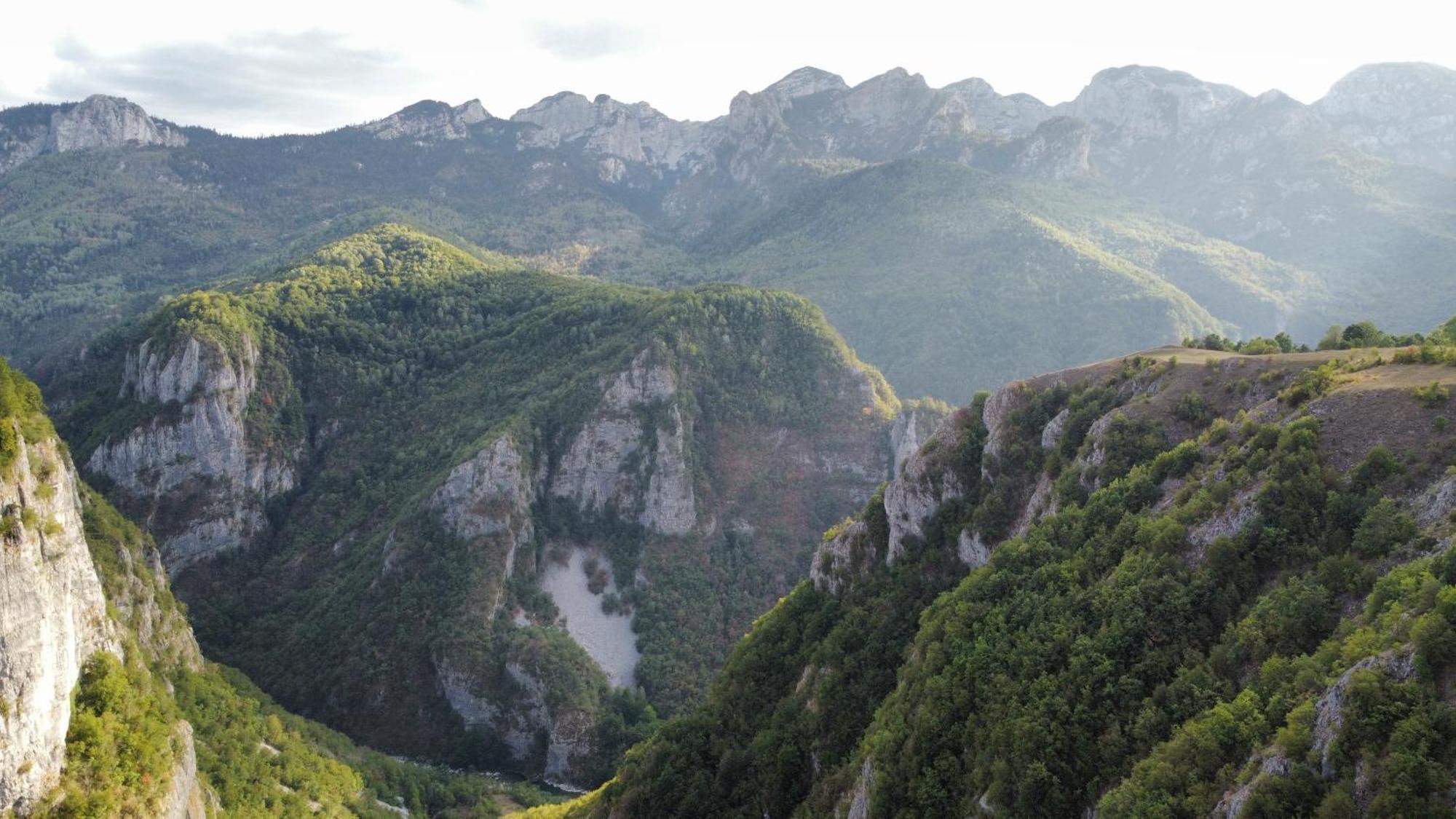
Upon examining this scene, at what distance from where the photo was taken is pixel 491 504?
142375mm

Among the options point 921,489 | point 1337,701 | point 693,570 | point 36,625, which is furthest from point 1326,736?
point 693,570

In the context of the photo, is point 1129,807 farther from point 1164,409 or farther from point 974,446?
point 974,446

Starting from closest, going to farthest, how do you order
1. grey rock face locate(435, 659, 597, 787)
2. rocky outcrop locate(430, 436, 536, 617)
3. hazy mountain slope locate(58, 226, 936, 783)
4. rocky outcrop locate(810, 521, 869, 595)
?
1. rocky outcrop locate(810, 521, 869, 595)
2. grey rock face locate(435, 659, 597, 787)
3. hazy mountain slope locate(58, 226, 936, 783)
4. rocky outcrop locate(430, 436, 536, 617)

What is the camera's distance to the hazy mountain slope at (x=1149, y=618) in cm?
2728

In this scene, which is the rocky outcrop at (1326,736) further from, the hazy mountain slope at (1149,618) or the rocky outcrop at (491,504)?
the rocky outcrop at (491,504)

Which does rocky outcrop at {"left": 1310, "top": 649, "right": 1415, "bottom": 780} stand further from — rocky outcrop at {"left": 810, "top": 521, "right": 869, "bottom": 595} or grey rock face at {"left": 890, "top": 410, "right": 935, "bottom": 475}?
grey rock face at {"left": 890, "top": 410, "right": 935, "bottom": 475}

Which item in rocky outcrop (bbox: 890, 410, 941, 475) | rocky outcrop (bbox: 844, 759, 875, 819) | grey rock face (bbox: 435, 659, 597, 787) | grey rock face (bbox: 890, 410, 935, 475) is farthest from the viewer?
rocky outcrop (bbox: 890, 410, 941, 475)

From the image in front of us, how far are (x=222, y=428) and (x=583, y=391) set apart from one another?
60797 millimetres

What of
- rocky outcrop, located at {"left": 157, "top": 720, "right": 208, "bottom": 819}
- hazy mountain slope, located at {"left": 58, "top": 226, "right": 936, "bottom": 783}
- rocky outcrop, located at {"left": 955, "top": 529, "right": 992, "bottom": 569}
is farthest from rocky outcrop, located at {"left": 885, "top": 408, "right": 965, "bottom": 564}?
hazy mountain slope, located at {"left": 58, "top": 226, "right": 936, "bottom": 783}

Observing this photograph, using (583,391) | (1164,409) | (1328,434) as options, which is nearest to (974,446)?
(1164,409)

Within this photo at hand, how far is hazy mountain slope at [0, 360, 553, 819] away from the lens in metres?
48.8

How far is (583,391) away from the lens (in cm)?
16025

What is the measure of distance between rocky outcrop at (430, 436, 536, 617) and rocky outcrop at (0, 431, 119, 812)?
3234 inches

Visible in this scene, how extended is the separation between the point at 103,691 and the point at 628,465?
4143 inches
